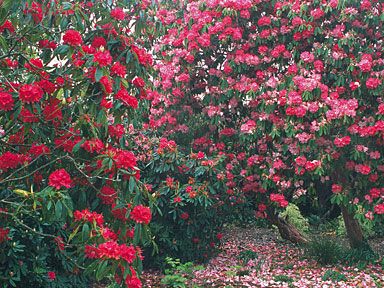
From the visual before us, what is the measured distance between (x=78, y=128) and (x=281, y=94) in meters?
2.64

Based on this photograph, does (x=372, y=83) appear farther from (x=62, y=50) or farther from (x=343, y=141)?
(x=62, y=50)

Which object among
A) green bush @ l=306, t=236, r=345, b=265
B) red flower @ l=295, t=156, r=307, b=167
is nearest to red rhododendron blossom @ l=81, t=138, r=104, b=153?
red flower @ l=295, t=156, r=307, b=167

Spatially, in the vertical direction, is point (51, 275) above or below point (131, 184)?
below

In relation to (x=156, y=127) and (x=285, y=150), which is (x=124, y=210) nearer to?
(x=285, y=150)

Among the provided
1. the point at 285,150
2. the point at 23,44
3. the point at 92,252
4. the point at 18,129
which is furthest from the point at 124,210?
the point at 285,150

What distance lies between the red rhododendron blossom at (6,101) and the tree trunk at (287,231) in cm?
454

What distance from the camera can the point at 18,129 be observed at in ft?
9.86

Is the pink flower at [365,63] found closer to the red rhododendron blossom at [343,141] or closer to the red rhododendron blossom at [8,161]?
the red rhododendron blossom at [343,141]

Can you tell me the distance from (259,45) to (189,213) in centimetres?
196

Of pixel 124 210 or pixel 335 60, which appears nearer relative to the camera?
pixel 124 210

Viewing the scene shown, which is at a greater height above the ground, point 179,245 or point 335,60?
point 335,60

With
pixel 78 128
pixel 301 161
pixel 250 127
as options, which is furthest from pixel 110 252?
pixel 250 127

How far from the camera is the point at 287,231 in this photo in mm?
6680

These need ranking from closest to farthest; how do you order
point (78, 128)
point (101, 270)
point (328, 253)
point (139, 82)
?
point (101, 270) → point (78, 128) → point (139, 82) → point (328, 253)
